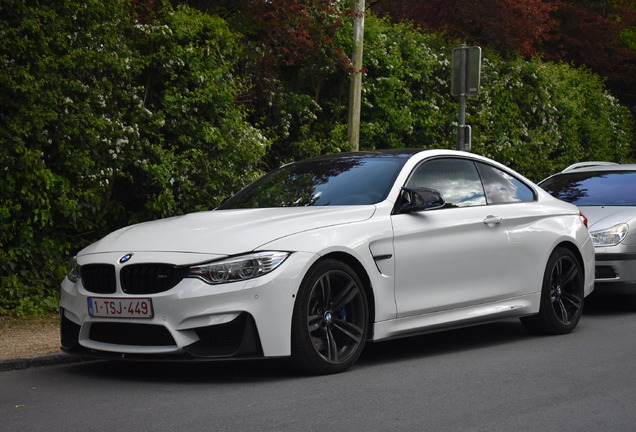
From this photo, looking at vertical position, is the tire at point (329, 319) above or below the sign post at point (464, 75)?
below

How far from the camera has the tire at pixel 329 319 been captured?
22.4 feet

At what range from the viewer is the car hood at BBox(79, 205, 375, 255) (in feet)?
22.4

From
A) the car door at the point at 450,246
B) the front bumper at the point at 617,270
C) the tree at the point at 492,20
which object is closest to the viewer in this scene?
the car door at the point at 450,246

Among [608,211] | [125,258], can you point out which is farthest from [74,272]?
[608,211]

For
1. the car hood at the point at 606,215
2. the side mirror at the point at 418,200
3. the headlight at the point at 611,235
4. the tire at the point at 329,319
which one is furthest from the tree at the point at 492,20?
the tire at the point at 329,319

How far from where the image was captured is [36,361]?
25.8 feet

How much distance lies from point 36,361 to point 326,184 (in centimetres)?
253

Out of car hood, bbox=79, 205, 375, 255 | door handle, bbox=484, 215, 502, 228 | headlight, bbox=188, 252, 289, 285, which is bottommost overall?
headlight, bbox=188, 252, 289, 285

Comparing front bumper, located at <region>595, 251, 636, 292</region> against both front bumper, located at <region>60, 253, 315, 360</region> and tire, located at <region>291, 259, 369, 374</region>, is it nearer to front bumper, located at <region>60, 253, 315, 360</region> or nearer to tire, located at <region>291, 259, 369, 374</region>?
tire, located at <region>291, 259, 369, 374</region>

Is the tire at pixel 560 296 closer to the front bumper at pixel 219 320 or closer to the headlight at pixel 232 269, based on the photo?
the front bumper at pixel 219 320

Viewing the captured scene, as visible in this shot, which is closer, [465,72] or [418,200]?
[418,200]

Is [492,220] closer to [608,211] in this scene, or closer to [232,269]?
[232,269]

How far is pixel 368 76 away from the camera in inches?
674

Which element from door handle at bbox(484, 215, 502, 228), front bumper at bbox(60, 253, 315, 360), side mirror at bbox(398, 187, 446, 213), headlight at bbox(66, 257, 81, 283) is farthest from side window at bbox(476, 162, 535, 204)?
headlight at bbox(66, 257, 81, 283)
